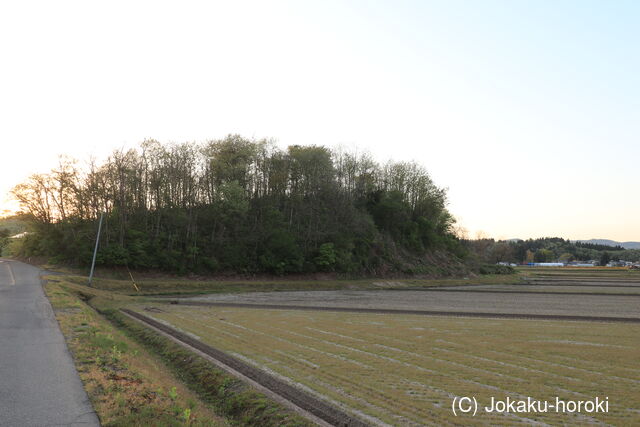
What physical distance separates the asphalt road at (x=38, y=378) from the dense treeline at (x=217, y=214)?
141ft

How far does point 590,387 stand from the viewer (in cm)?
1291

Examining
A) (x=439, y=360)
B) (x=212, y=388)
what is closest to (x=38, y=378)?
(x=212, y=388)

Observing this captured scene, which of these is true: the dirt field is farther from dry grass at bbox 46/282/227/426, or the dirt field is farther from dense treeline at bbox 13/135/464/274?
dry grass at bbox 46/282/227/426

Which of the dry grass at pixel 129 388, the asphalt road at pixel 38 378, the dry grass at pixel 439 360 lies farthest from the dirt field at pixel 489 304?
the dry grass at pixel 129 388

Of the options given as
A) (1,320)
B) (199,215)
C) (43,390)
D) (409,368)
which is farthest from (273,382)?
(199,215)

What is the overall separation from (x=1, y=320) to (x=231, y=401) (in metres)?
16.1

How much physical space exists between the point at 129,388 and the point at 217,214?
2635 inches

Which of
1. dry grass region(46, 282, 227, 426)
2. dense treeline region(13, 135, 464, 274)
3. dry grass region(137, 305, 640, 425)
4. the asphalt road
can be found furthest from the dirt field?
dry grass region(46, 282, 227, 426)

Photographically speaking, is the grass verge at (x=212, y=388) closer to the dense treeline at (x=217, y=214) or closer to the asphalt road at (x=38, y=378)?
the asphalt road at (x=38, y=378)

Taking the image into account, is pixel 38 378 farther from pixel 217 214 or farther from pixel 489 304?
pixel 217 214

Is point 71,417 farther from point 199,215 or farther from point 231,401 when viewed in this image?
point 199,215

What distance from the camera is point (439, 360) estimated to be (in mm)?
16734

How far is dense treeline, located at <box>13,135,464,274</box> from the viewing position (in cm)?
6738

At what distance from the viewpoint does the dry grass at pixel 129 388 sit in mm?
10289
